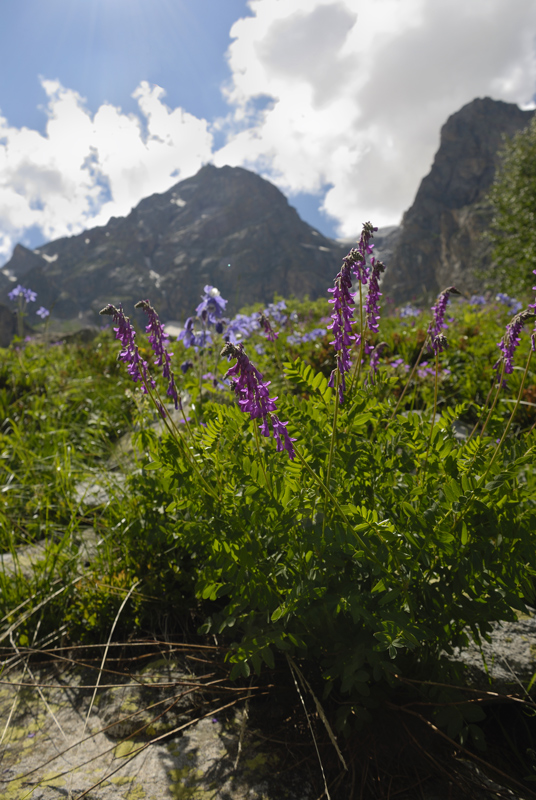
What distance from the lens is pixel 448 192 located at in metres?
122

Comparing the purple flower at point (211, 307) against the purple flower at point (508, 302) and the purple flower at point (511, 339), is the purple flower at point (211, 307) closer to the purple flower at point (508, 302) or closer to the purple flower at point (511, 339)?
the purple flower at point (511, 339)

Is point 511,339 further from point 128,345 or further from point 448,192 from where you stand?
point 448,192

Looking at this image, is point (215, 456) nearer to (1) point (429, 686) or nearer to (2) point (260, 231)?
(1) point (429, 686)

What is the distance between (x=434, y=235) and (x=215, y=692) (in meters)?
139

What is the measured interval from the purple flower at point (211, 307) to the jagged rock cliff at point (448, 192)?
11843cm

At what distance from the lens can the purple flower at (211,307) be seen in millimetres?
3244

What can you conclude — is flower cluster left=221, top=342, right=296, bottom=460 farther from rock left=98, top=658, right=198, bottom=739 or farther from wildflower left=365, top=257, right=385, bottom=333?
rock left=98, top=658, right=198, bottom=739

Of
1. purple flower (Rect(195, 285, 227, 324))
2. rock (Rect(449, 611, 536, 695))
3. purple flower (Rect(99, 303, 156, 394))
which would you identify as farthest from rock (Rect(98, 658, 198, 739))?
purple flower (Rect(195, 285, 227, 324))

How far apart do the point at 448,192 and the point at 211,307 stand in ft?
467

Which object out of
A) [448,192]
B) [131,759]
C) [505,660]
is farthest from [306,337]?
[448,192]

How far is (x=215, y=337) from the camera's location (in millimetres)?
4188

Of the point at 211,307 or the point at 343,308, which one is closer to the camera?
the point at 343,308

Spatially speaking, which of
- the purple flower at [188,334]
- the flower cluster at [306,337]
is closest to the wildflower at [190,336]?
the purple flower at [188,334]

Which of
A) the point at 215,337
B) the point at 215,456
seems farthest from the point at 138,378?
the point at 215,337
